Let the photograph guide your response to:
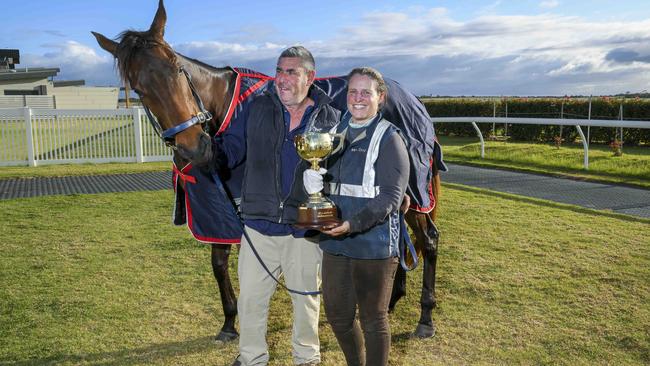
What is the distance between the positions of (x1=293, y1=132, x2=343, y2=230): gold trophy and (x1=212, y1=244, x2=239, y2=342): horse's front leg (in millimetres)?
1392

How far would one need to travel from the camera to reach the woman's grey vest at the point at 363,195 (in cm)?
234

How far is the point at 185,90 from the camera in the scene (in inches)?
105

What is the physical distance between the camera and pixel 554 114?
20000 millimetres

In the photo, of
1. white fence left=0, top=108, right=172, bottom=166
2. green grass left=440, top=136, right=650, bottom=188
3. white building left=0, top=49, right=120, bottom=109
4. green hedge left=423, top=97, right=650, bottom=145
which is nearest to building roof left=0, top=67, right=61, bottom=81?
white building left=0, top=49, right=120, bottom=109

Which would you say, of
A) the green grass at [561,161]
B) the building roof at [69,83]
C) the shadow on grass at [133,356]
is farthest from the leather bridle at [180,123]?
the building roof at [69,83]

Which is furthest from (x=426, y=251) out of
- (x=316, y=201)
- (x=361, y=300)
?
(x=316, y=201)

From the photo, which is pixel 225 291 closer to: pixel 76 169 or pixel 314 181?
pixel 314 181

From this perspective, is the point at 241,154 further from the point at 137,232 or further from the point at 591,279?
the point at 137,232

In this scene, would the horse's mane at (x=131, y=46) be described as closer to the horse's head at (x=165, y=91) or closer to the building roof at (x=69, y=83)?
the horse's head at (x=165, y=91)

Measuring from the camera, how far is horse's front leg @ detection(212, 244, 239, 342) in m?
3.54

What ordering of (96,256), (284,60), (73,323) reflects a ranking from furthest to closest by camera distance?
(96,256)
(73,323)
(284,60)

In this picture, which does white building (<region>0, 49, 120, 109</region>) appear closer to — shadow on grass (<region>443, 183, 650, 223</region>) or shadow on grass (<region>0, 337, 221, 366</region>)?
shadow on grass (<region>443, 183, 650, 223</region>)

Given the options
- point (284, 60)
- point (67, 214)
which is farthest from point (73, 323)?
point (67, 214)

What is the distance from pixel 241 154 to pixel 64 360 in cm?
168
